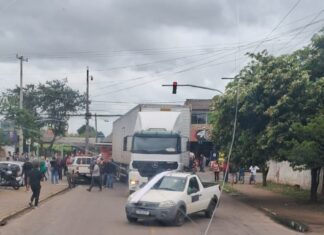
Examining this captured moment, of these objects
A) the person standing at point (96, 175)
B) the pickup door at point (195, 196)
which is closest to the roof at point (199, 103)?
the person standing at point (96, 175)

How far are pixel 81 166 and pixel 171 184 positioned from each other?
1967cm

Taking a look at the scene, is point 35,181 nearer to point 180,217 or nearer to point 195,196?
point 195,196

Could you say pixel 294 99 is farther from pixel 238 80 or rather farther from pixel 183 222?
pixel 183 222

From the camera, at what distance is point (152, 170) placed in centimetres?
2520

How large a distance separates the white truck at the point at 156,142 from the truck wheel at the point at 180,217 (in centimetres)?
681

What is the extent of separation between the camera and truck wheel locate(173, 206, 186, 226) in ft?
54.9

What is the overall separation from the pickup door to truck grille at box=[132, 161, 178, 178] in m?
5.93

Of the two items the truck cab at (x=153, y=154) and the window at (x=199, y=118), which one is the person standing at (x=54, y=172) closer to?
the truck cab at (x=153, y=154)

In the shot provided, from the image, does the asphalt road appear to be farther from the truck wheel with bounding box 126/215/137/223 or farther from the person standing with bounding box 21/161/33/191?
the person standing with bounding box 21/161/33/191

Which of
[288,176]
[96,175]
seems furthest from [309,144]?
[288,176]

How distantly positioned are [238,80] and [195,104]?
4716cm

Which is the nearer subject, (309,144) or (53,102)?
(309,144)

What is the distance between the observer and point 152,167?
82.7 feet

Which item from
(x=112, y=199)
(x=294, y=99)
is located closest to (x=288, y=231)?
(x=294, y=99)
